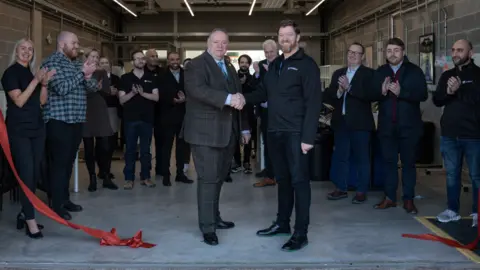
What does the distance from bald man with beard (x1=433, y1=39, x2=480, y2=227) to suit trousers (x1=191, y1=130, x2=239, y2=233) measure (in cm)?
185

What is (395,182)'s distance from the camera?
5.43 metres

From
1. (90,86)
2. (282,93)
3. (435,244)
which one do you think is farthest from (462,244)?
(90,86)

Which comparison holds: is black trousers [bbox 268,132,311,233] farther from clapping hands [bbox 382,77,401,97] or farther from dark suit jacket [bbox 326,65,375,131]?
dark suit jacket [bbox 326,65,375,131]

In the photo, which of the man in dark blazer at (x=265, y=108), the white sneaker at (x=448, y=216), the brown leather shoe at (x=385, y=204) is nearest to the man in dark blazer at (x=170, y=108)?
the man in dark blazer at (x=265, y=108)

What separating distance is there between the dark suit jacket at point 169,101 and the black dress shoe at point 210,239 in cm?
272

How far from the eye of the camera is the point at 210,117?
409 cm

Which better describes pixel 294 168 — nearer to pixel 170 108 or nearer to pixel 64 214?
pixel 64 214

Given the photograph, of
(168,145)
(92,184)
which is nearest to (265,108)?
(168,145)

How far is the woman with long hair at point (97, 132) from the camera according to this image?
241 inches

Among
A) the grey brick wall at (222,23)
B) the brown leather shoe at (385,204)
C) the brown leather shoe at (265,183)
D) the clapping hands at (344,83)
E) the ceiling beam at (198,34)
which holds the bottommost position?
the brown leather shoe at (385,204)

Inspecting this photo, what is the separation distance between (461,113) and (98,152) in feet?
13.1

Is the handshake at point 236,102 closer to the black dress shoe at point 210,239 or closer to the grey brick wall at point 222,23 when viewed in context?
the black dress shoe at point 210,239

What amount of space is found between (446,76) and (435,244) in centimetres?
148

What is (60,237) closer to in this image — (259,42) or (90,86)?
(90,86)
